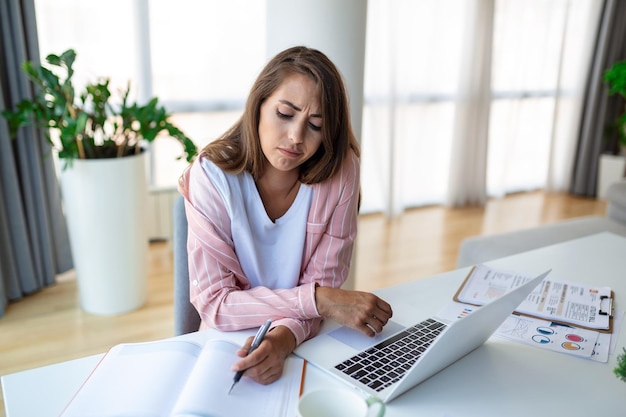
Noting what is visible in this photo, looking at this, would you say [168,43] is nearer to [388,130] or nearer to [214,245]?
[388,130]

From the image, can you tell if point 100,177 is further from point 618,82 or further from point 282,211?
point 618,82

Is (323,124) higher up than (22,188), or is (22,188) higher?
(323,124)

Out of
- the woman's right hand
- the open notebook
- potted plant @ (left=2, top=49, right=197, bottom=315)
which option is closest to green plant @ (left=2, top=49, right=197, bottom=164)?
potted plant @ (left=2, top=49, right=197, bottom=315)

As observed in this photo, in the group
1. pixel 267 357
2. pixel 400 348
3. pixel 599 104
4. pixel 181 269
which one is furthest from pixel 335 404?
pixel 599 104

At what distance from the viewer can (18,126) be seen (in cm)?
234

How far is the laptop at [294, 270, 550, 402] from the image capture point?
2.80 ft

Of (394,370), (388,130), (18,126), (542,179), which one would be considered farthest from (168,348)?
(542,179)

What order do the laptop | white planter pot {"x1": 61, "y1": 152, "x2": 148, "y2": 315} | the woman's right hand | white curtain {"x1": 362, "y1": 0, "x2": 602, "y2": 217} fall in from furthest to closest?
white curtain {"x1": 362, "y1": 0, "x2": 602, "y2": 217} < white planter pot {"x1": 61, "y1": 152, "x2": 148, "y2": 315} < the woman's right hand < the laptop

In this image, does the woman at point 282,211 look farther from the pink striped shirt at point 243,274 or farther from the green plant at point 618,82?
the green plant at point 618,82

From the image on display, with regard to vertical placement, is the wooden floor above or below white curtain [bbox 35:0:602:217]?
below

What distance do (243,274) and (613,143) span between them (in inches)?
190

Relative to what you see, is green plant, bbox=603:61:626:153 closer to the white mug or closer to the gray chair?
the gray chair

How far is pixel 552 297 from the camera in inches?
51.2

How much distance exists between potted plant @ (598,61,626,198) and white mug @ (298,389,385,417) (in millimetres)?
4411
